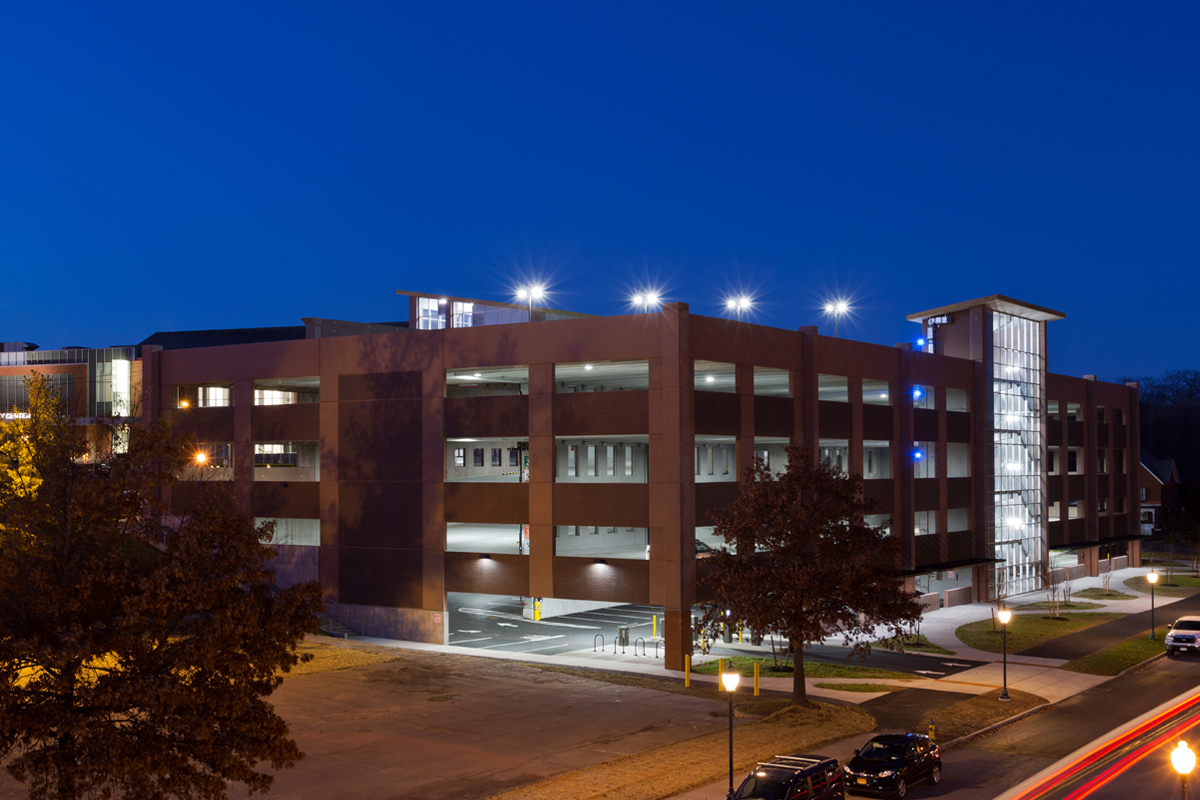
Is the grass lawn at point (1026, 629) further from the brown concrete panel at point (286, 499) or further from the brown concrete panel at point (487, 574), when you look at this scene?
the brown concrete panel at point (286, 499)

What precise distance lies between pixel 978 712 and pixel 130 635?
2673 cm

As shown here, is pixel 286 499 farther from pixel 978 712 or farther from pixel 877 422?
pixel 978 712

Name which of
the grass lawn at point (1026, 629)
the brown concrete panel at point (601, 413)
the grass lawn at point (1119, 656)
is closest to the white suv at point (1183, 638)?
the grass lawn at point (1119, 656)

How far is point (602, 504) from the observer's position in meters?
42.6

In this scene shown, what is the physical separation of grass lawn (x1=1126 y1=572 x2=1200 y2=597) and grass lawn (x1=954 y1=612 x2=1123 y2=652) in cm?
1378

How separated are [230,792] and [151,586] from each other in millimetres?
10909

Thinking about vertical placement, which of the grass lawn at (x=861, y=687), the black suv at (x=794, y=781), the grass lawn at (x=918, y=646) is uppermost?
the black suv at (x=794, y=781)

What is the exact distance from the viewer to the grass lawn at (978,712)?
30.4 m

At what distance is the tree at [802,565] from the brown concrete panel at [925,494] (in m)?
24.1

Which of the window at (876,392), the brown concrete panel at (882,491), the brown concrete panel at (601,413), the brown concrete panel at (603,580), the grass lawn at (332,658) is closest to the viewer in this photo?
the grass lawn at (332,658)

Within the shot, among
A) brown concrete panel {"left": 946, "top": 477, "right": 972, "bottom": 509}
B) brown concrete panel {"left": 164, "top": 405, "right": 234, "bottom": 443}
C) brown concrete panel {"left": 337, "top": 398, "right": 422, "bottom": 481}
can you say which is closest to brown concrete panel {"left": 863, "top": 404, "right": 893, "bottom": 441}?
brown concrete panel {"left": 946, "top": 477, "right": 972, "bottom": 509}

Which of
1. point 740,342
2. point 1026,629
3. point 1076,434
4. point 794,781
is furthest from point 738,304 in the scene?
point 1076,434

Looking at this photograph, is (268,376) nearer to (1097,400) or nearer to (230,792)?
(230,792)

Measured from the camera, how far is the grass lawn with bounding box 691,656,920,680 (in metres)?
39.2
